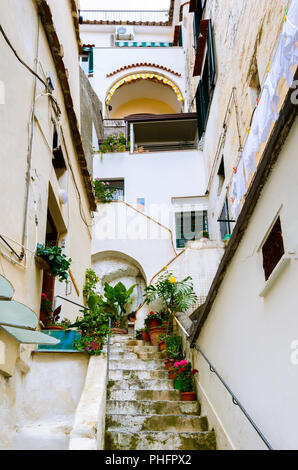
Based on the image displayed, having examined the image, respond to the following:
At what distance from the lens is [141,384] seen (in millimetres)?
7477

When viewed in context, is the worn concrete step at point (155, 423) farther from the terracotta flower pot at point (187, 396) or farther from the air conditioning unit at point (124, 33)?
the air conditioning unit at point (124, 33)

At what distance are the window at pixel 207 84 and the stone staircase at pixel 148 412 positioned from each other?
29.9 ft

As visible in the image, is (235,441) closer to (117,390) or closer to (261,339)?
(261,339)

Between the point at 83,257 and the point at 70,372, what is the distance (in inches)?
204

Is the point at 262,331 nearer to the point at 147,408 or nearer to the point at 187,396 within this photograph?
the point at 147,408

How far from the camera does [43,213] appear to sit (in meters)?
7.14

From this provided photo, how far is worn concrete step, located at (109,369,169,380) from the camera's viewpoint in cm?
775

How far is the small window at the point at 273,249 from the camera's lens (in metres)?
4.15

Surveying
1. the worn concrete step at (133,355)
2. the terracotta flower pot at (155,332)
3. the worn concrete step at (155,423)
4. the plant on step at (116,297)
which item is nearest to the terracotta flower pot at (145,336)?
the terracotta flower pot at (155,332)

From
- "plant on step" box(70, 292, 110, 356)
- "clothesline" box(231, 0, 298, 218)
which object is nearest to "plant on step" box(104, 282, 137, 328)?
"clothesline" box(231, 0, 298, 218)

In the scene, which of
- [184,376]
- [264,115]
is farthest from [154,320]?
[264,115]

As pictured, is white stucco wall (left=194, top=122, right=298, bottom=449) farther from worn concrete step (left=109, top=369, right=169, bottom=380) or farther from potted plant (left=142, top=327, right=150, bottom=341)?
potted plant (left=142, top=327, right=150, bottom=341)

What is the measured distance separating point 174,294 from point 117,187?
8000mm

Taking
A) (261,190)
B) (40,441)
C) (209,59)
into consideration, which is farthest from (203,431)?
(209,59)
